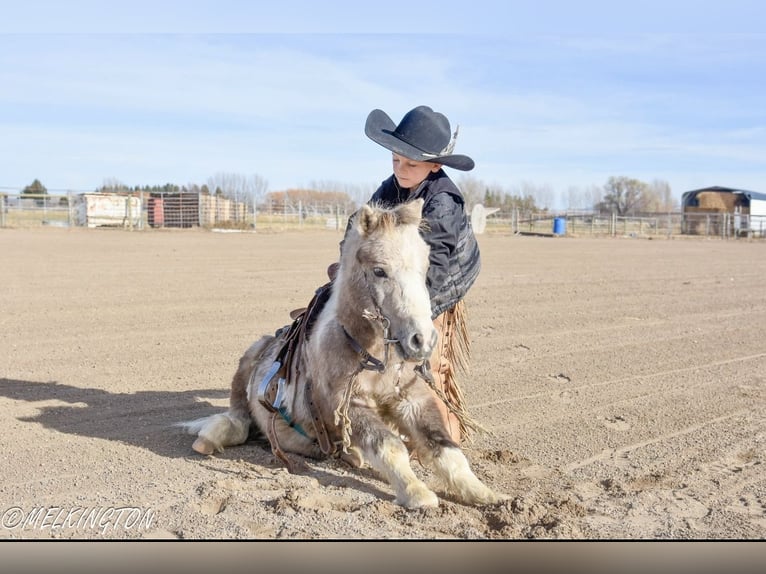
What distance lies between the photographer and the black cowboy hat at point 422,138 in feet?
15.7

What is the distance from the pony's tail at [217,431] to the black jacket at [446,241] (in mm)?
1638

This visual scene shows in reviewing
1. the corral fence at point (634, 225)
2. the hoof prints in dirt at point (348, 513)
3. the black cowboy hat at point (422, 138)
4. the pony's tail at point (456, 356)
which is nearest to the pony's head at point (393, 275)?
the black cowboy hat at point (422, 138)

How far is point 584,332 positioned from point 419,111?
516cm

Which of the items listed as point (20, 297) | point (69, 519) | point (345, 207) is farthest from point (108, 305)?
point (345, 207)

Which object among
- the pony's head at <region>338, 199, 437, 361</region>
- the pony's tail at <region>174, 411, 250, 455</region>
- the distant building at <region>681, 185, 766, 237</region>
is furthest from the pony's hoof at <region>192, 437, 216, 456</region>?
the distant building at <region>681, 185, 766, 237</region>

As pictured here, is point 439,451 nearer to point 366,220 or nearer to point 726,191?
point 366,220

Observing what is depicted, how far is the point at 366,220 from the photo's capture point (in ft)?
14.1

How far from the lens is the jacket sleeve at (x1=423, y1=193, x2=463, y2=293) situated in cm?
455

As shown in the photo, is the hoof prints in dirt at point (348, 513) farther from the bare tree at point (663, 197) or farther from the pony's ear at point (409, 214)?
the bare tree at point (663, 197)

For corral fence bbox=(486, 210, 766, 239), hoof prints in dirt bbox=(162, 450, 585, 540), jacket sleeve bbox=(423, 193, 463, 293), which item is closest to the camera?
hoof prints in dirt bbox=(162, 450, 585, 540)

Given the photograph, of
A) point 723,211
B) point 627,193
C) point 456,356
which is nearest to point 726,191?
point 723,211

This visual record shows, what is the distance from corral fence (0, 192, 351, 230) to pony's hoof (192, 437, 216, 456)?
2898 cm

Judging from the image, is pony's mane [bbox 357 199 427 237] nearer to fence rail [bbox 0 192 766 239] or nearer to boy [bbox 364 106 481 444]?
boy [bbox 364 106 481 444]

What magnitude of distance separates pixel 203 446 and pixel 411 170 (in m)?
2.27
